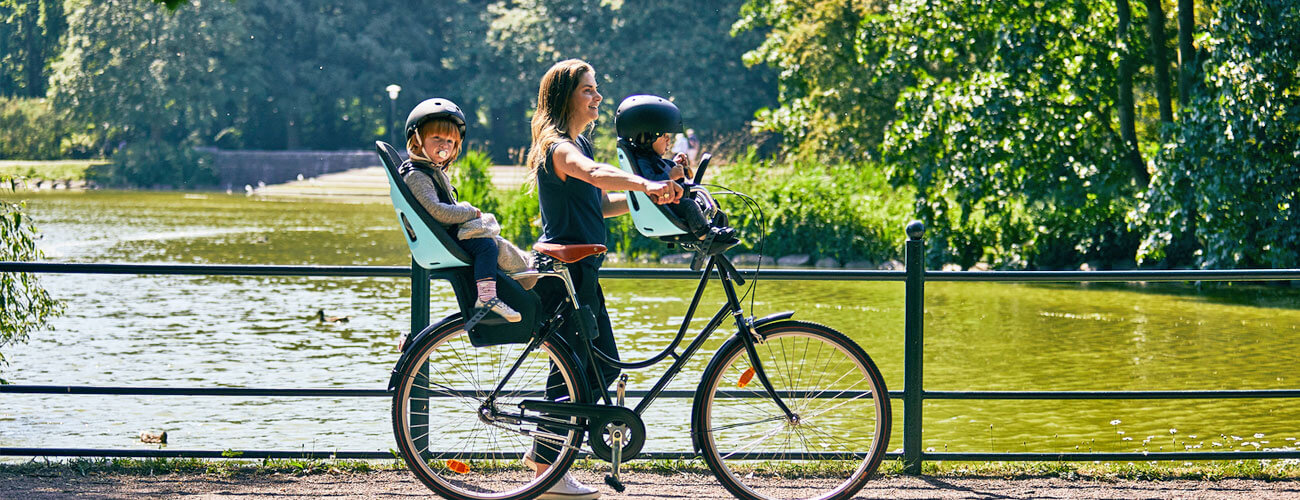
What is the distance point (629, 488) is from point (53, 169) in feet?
196

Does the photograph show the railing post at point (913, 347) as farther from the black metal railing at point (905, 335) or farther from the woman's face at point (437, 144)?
the woman's face at point (437, 144)

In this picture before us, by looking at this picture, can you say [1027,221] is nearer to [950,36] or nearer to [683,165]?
[950,36]

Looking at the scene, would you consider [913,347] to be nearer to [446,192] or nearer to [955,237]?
[446,192]

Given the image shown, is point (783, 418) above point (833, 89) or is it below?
below

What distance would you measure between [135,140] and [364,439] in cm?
6054

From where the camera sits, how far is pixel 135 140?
65.1 meters

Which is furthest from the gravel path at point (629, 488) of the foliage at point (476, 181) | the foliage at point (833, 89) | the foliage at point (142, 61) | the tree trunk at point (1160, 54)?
the foliage at point (142, 61)

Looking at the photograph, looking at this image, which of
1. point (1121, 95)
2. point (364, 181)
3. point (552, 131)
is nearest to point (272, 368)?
point (552, 131)

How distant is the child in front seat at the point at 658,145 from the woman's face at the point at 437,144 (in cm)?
58

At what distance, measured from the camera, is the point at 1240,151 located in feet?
57.2

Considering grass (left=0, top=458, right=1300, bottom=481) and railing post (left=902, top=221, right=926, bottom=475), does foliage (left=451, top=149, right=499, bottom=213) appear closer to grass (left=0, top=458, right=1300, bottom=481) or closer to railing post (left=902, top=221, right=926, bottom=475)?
grass (left=0, top=458, right=1300, bottom=481)

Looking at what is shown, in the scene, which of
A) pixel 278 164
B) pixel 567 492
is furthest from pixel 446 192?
pixel 278 164

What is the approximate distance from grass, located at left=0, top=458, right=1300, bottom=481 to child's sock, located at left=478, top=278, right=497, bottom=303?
1.43 metres

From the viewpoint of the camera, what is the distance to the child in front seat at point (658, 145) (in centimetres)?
457
